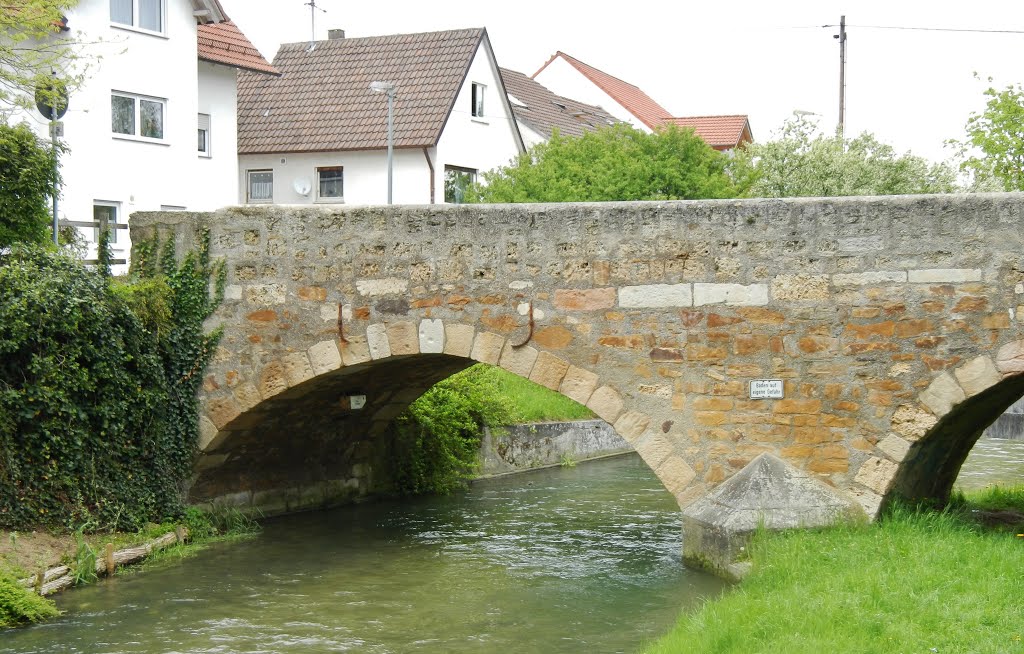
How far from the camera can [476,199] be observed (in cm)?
2297

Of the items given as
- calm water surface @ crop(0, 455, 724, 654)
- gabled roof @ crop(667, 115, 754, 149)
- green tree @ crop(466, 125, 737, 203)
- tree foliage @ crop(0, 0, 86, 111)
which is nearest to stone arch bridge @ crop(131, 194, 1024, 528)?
calm water surface @ crop(0, 455, 724, 654)

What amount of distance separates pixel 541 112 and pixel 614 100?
7.45 m

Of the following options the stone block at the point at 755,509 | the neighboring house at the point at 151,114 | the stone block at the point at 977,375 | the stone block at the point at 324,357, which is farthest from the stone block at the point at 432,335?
the neighboring house at the point at 151,114

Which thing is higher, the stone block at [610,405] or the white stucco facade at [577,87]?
the white stucco facade at [577,87]

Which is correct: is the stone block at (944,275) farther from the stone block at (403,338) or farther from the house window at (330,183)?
the house window at (330,183)

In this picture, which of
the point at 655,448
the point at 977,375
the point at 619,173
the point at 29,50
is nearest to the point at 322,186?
the point at 619,173

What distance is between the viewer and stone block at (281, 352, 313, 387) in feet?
34.1

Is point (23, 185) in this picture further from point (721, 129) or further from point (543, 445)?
point (721, 129)

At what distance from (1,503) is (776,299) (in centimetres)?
573

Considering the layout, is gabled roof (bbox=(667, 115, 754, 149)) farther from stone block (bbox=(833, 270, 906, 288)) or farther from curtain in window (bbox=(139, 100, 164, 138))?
stone block (bbox=(833, 270, 906, 288))

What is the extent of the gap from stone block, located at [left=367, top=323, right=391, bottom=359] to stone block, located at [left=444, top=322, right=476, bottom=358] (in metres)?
0.50

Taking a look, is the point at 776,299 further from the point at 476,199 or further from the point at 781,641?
the point at 476,199

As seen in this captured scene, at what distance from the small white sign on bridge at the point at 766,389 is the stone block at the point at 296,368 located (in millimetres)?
3578

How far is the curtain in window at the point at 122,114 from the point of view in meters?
20.3
